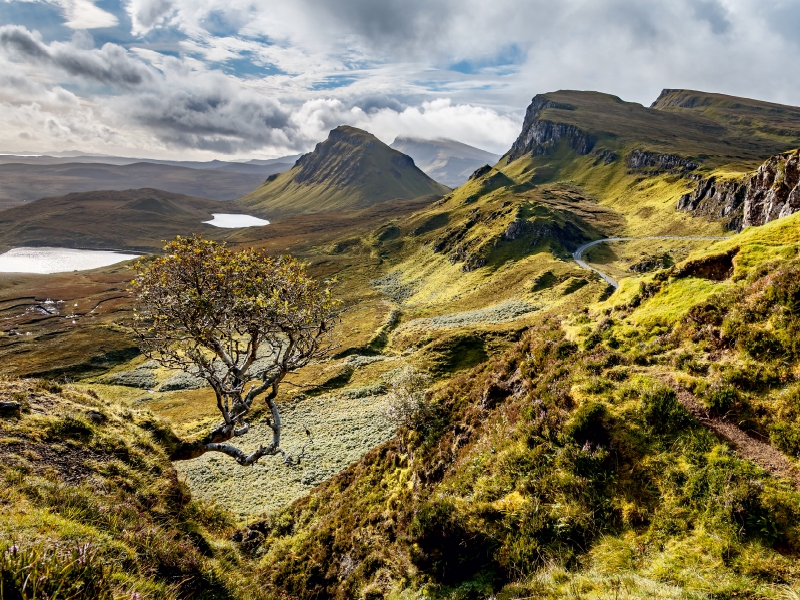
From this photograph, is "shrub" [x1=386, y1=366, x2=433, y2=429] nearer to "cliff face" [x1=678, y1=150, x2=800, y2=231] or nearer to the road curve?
"cliff face" [x1=678, y1=150, x2=800, y2=231]

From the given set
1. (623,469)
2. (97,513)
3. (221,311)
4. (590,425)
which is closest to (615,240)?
(590,425)

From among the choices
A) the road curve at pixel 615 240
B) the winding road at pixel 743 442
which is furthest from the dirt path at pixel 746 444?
the road curve at pixel 615 240

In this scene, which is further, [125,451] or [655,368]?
[125,451]

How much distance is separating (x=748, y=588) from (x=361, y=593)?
11659 millimetres

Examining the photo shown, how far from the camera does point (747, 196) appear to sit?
94562 millimetres

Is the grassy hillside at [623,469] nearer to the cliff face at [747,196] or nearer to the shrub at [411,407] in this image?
the shrub at [411,407]

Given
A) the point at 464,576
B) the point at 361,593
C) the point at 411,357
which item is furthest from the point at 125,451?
the point at 411,357

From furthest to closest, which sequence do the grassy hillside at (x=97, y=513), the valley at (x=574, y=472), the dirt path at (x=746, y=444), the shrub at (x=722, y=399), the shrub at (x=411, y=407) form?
the shrub at (x=411, y=407), the shrub at (x=722, y=399), the dirt path at (x=746, y=444), the valley at (x=574, y=472), the grassy hillside at (x=97, y=513)

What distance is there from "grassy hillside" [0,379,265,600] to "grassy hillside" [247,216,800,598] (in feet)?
19.0

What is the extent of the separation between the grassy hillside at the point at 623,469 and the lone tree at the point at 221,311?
6.61m

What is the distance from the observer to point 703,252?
17609 millimetres

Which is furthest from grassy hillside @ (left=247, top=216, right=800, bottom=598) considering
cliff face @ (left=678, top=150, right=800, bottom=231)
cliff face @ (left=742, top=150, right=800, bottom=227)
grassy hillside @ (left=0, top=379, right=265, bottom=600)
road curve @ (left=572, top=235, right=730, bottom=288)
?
road curve @ (left=572, top=235, right=730, bottom=288)

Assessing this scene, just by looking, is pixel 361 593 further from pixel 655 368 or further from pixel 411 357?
pixel 411 357

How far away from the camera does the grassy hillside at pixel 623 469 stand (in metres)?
8.27
